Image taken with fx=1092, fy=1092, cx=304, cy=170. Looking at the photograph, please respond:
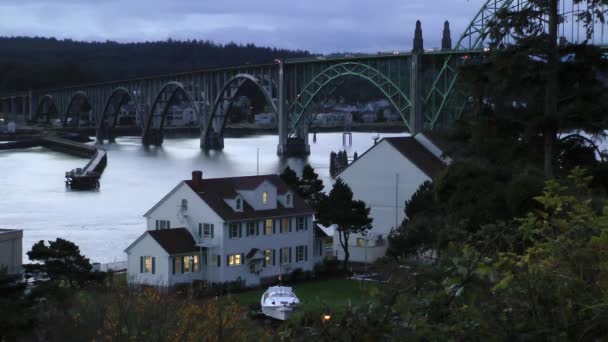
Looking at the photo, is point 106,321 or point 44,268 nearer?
point 106,321

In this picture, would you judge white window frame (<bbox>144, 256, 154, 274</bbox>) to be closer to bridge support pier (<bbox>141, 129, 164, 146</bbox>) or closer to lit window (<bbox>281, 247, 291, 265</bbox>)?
lit window (<bbox>281, 247, 291, 265</bbox>)

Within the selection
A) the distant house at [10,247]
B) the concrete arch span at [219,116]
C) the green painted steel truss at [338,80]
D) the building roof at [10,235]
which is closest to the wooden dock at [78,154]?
the concrete arch span at [219,116]

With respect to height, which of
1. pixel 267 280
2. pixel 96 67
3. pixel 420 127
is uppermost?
pixel 96 67

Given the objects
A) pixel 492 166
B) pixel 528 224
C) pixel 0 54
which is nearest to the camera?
pixel 528 224

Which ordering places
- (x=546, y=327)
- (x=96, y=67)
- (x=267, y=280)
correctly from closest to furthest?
(x=546, y=327), (x=267, y=280), (x=96, y=67)

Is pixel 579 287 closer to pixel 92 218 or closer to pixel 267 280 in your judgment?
pixel 267 280

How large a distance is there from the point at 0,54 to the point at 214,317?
168 m

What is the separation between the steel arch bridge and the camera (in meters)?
48.8

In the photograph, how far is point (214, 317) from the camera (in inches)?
390

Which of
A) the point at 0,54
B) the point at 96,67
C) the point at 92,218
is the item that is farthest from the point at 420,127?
the point at 0,54

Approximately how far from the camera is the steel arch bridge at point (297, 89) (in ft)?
160

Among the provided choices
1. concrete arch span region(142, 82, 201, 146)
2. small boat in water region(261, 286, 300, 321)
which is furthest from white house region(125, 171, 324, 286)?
concrete arch span region(142, 82, 201, 146)

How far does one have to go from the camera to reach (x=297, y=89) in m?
66.1

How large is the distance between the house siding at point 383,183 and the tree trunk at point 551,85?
41.5 ft
